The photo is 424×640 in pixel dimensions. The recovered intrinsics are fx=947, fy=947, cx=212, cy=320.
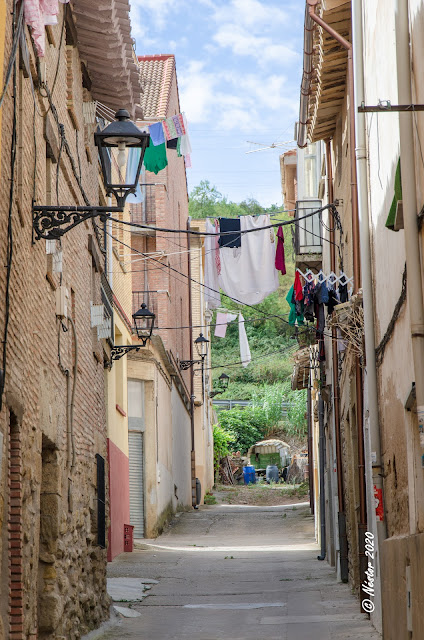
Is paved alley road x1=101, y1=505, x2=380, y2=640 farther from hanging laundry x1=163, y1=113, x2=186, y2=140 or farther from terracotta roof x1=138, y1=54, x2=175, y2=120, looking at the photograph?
terracotta roof x1=138, y1=54, x2=175, y2=120

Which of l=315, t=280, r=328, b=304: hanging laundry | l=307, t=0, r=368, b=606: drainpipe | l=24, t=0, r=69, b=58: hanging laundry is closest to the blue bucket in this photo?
l=315, t=280, r=328, b=304: hanging laundry

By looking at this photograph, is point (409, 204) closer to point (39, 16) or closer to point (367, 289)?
point (39, 16)

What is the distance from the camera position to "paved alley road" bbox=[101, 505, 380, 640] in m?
10.9

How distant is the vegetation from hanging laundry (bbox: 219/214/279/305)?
106ft

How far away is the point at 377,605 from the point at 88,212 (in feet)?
17.4

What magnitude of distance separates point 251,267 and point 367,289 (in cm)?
1059

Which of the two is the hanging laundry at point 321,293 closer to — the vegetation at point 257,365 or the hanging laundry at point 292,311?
the hanging laundry at point 292,311

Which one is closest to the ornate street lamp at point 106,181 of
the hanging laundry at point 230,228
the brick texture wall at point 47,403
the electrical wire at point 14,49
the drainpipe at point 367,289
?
the brick texture wall at point 47,403

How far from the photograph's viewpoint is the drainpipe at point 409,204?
254 inches

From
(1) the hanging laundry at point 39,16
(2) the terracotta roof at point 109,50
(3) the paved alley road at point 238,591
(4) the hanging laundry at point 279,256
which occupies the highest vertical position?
(2) the terracotta roof at point 109,50

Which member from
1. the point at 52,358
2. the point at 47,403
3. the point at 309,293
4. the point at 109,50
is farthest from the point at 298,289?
the point at 47,403

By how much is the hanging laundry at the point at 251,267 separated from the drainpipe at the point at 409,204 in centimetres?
1375

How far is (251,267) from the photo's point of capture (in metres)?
20.8

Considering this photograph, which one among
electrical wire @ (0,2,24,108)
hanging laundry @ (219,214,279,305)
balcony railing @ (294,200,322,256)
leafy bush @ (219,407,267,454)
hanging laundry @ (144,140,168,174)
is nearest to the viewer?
electrical wire @ (0,2,24,108)
